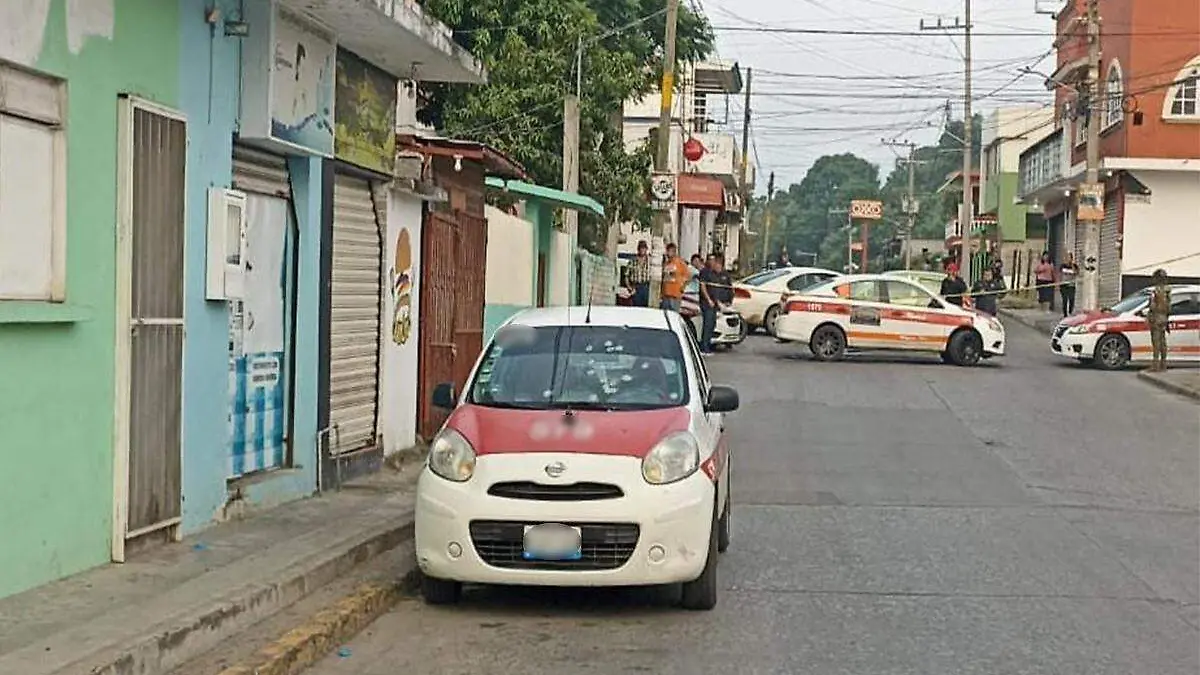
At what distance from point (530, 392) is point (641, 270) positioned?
2492cm

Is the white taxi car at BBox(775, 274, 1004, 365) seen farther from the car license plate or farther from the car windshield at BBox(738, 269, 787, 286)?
the car license plate

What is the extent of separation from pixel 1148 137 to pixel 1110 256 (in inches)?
168

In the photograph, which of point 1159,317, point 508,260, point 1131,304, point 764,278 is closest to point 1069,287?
point 764,278

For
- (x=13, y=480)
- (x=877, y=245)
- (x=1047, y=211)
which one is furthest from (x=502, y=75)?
(x=877, y=245)

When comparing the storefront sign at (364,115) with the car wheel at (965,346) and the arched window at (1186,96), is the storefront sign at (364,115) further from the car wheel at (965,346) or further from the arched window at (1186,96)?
the arched window at (1186,96)

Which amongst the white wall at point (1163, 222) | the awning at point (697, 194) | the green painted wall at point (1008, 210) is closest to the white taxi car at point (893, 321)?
the white wall at point (1163, 222)

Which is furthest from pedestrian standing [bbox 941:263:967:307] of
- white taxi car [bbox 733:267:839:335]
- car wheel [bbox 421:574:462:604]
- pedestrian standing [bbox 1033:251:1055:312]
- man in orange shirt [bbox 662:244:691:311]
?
car wheel [bbox 421:574:462:604]

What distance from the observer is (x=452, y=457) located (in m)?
8.88

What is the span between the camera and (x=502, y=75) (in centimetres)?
3005

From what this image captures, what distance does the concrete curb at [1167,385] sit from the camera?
23.4m

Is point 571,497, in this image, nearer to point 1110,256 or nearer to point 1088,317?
point 1088,317

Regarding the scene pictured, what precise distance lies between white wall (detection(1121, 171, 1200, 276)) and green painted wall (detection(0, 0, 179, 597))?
36.4 m

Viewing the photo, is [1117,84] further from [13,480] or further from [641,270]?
[13,480]

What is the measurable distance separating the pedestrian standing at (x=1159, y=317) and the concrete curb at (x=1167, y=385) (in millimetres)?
329
